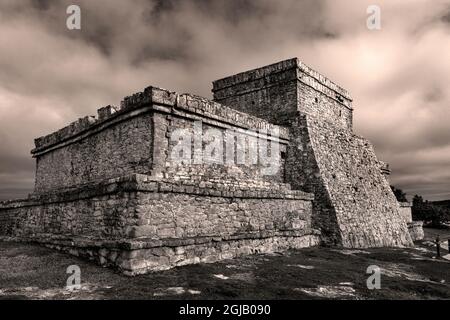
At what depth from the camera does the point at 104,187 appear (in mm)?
8062

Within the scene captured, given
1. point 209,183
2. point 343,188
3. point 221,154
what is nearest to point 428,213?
point 343,188

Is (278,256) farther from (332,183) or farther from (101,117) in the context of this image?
(101,117)

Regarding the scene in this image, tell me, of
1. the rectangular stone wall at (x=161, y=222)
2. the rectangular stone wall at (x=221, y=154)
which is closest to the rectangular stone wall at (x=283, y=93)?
the rectangular stone wall at (x=221, y=154)

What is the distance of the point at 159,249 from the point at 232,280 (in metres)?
1.65

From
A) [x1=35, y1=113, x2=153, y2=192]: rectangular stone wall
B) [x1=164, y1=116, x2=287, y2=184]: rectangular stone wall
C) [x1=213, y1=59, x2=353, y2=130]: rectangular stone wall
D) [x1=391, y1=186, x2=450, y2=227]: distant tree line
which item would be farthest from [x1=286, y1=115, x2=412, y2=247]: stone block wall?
[x1=391, y1=186, x2=450, y2=227]: distant tree line

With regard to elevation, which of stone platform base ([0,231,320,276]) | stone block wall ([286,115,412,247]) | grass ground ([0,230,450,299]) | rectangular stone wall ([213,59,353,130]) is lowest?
grass ground ([0,230,450,299])

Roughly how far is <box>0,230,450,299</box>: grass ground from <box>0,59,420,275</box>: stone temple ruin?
0.51 metres

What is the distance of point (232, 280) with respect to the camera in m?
6.65

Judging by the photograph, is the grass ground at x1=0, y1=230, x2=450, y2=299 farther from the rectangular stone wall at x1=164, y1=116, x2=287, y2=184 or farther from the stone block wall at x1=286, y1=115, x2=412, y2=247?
the stone block wall at x1=286, y1=115, x2=412, y2=247

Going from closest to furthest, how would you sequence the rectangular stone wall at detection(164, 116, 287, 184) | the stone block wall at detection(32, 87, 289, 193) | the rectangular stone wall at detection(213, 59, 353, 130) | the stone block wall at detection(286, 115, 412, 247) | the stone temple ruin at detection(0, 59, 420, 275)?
the stone temple ruin at detection(0, 59, 420, 275) → the stone block wall at detection(32, 87, 289, 193) → the rectangular stone wall at detection(164, 116, 287, 184) → the stone block wall at detection(286, 115, 412, 247) → the rectangular stone wall at detection(213, 59, 353, 130)

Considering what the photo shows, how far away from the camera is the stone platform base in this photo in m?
6.81

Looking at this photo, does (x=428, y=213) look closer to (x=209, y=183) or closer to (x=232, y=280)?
(x=209, y=183)
